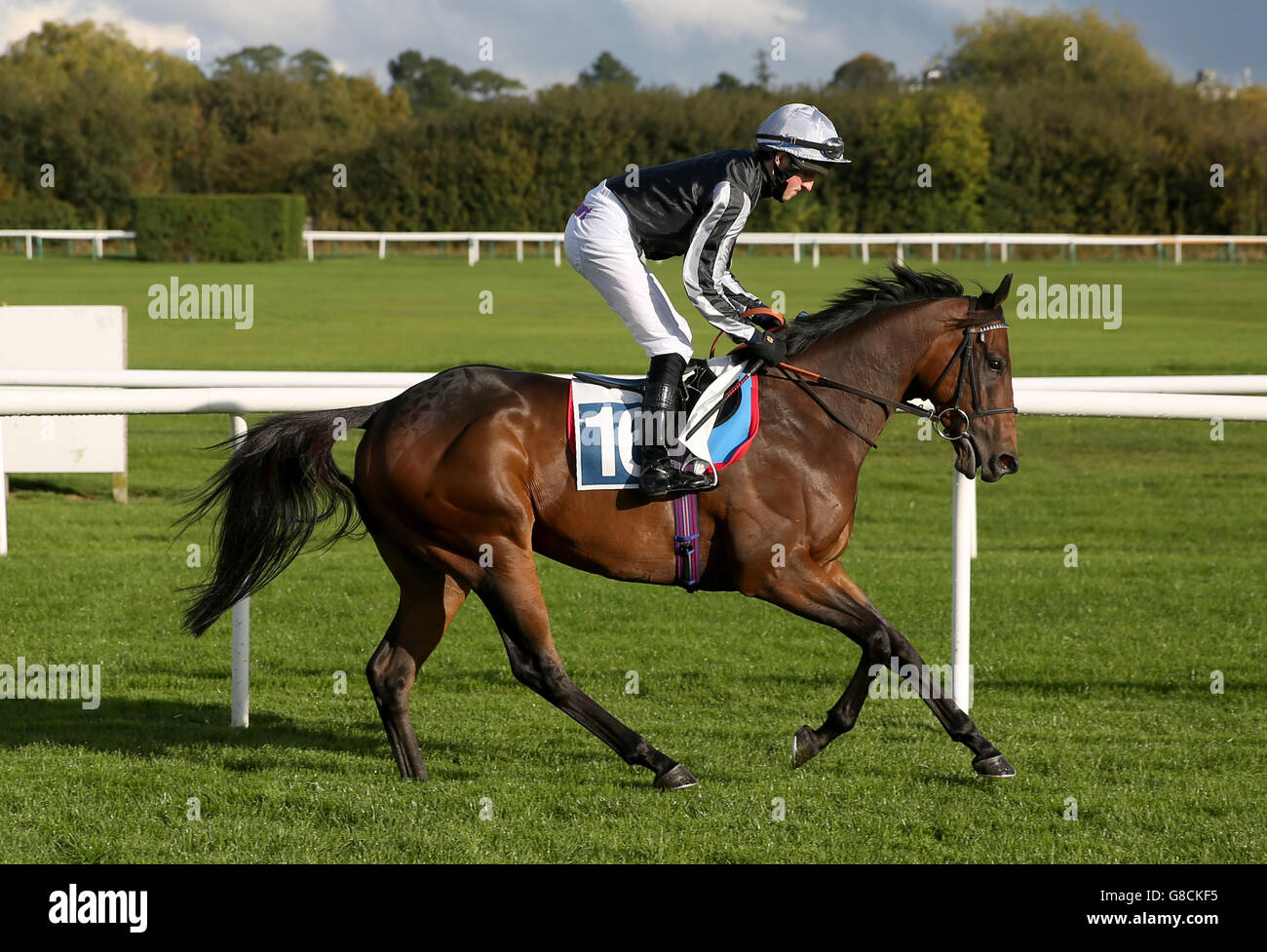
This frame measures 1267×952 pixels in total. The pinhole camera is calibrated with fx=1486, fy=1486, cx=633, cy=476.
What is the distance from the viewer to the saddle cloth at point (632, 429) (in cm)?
402

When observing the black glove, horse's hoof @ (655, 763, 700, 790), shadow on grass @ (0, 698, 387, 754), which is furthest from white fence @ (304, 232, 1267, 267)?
horse's hoof @ (655, 763, 700, 790)

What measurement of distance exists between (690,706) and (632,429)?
1474 mm

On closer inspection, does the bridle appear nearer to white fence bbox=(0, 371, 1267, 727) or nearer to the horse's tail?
white fence bbox=(0, 371, 1267, 727)

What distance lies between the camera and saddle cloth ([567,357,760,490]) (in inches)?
158

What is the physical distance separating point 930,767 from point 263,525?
2049 mm

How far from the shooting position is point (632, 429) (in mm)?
4070

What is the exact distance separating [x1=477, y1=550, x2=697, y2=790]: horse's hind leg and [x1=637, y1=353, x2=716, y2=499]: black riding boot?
41 centimetres

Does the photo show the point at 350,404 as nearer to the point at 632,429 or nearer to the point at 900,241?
the point at 632,429

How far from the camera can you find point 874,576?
7.49 m

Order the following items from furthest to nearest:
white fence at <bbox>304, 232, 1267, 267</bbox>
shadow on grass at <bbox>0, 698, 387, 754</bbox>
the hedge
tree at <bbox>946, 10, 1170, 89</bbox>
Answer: tree at <bbox>946, 10, 1170, 89</bbox>, the hedge, white fence at <bbox>304, 232, 1267, 267</bbox>, shadow on grass at <bbox>0, 698, 387, 754</bbox>

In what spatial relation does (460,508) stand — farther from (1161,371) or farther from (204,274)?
(204,274)

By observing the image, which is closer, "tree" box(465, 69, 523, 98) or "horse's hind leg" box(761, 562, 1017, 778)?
"horse's hind leg" box(761, 562, 1017, 778)

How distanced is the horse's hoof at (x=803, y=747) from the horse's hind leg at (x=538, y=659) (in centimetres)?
37

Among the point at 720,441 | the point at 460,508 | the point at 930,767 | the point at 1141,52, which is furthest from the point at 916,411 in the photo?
the point at 1141,52
